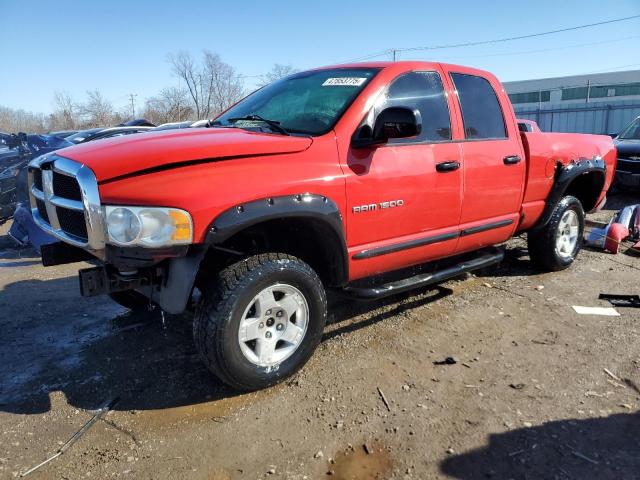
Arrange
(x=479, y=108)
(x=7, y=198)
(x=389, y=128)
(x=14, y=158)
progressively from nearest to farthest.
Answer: (x=389, y=128) < (x=479, y=108) < (x=7, y=198) < (x=14, y=158)

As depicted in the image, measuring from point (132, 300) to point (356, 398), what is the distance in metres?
2.16

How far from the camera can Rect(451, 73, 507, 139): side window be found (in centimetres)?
411

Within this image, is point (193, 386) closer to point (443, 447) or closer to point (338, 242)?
point (338, 242)

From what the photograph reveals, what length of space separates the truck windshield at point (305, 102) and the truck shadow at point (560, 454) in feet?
6.84

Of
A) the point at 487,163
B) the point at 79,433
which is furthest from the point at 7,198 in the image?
the point at 487,163

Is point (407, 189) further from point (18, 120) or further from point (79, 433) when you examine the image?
point (18, 120)

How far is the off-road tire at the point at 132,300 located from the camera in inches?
159

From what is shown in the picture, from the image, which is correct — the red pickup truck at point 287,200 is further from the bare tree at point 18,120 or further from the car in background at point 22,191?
the bare tree at point 18,120

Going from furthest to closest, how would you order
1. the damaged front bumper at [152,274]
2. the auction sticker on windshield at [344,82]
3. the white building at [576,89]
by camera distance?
the white building at [576,89], the auction sticker on windshield at [344,82], the damaged front bumper at [152,274]

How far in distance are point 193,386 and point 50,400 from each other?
855 mm

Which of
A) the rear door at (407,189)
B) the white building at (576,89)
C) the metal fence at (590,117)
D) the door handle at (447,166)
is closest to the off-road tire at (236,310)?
the rear door at (407,189)

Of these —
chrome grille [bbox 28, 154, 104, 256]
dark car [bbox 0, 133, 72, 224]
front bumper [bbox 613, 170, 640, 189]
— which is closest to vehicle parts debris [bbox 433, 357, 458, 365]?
chrome grille [bbox 28, 154, 104, 256]

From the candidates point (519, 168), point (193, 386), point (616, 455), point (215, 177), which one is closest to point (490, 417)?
point (616, 455)

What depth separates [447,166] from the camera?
3775mm
